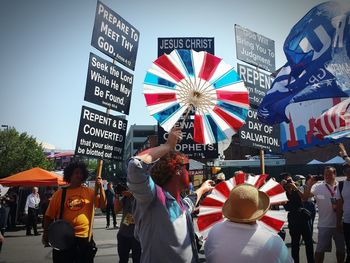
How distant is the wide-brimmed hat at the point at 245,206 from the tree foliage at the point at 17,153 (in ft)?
128

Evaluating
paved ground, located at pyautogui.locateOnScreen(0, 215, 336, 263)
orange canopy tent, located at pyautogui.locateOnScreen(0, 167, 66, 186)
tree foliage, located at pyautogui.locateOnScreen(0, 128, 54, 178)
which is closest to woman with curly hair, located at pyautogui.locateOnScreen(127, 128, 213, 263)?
paved ground, located at pyautogui.locateOnScreen(0, 215, 336, 263)

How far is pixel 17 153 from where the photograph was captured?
37.9 metres

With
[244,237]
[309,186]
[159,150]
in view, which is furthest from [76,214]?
[309,186]

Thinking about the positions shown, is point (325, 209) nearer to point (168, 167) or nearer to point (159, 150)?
point (168, 167)

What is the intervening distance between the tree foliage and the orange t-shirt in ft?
118

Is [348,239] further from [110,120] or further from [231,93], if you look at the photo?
[110,120]

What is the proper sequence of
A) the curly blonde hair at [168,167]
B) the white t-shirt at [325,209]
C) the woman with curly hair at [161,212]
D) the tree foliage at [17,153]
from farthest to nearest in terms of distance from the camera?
the tree foliage at [17,153] → the white t-shirt at [325,209] → the curly blonde hair at [168,167] → the woman with curly hair at [161,212]

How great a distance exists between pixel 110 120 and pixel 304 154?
1801 inches

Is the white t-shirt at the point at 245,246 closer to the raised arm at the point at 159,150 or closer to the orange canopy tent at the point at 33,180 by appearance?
the raised arm at the point at 159,150

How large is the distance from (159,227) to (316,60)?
477 cm

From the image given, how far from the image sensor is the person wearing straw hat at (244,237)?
202 centimetres

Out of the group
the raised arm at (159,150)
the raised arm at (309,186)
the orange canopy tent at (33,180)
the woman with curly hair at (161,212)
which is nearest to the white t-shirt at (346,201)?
the raised arm at (309,186)

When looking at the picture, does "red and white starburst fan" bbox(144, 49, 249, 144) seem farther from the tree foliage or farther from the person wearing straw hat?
the tree foliage

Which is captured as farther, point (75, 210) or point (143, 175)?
point (75, 210)
